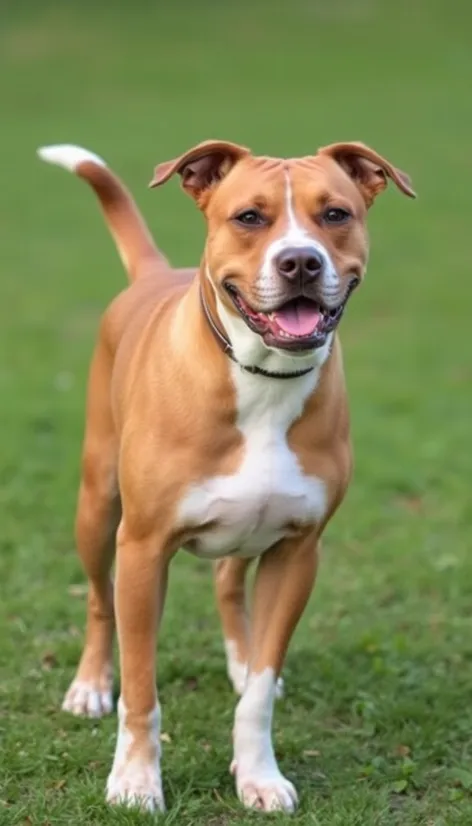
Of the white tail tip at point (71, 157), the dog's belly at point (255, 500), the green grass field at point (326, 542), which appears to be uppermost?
the white tail tip at point (71, 157)

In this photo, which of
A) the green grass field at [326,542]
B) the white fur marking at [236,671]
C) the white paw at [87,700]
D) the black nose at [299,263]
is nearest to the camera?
the black nose at [299,263]

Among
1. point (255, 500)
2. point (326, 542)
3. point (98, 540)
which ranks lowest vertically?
point (326, 542)

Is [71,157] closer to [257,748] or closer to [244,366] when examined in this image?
[244,366]

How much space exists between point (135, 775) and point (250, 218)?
5.67 ft

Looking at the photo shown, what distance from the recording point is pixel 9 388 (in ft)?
30.2

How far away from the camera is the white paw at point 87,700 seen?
4902mm

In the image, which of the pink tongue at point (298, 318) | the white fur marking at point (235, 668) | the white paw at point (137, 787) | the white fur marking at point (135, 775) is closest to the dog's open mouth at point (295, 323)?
the pink tongue at point (298, 318)

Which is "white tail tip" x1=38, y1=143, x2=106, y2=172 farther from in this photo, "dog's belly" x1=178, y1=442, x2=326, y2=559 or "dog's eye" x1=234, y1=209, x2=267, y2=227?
"dog's belly" x1=178, y1=442, x2=326, y2=559

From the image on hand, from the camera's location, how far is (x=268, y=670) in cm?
435

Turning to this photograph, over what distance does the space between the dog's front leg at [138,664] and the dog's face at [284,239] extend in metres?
0.81

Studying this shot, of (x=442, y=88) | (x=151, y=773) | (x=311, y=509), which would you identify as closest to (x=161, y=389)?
(x=311, y=509)

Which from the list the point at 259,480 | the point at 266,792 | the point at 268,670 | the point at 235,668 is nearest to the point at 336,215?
the point at 259,480

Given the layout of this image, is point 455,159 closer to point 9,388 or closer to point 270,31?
point 9,388

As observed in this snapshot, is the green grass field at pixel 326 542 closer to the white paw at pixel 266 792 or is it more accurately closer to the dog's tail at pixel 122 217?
the white paw at pixel 266 792
